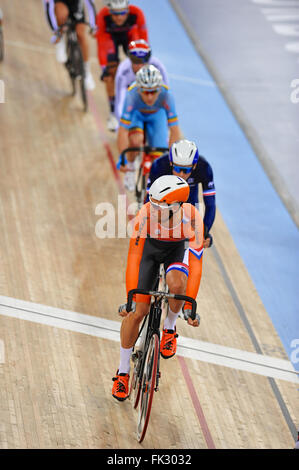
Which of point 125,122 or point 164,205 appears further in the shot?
point 125,122

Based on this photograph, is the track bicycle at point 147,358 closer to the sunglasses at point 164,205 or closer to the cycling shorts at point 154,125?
the sunglasses at point 164,205

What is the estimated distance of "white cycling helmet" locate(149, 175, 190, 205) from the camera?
3.43 meters

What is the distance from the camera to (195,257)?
3639 mm

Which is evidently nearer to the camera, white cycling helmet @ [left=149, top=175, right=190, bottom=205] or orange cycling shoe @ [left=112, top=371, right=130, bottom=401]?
white cycling helmet @ [left=149, top=175, right=190, bottom=205]

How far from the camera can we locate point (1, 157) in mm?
6496

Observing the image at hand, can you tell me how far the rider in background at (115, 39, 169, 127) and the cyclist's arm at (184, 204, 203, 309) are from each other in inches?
89.0

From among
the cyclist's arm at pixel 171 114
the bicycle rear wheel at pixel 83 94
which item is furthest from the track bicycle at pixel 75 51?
the cyclist's arm at pixel 171 114

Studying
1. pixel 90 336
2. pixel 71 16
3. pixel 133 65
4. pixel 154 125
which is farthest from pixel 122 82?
pixel 90 336

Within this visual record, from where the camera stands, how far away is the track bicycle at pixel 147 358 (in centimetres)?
339

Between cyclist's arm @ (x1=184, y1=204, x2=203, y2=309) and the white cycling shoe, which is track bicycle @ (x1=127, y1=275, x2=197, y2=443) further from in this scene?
the white cycling shoe

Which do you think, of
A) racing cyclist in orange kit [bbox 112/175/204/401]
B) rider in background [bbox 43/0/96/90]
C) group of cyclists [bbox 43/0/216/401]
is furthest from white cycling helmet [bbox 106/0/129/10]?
racing cyclist in orange kit [bbox 112/175/204/401]

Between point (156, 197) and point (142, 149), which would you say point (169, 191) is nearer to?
point (156, 197)

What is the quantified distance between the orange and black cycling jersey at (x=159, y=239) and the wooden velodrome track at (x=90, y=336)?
0.91 metres

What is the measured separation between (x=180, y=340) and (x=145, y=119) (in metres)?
1.86
